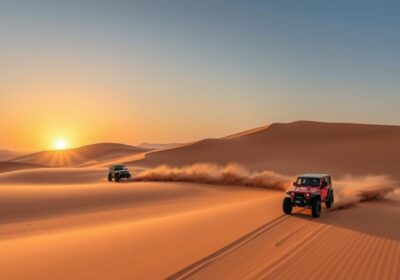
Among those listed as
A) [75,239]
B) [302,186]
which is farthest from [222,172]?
[75,239]

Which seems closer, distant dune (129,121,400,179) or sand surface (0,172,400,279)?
sand surface (0,172,400,279)

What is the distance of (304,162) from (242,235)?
45.7 meters

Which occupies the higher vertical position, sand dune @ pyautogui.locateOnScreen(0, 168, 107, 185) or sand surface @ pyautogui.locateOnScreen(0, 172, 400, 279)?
sand dune @ pyautogui.locateOnScreen(0, 168, 107, 185)

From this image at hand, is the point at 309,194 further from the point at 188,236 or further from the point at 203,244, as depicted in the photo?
the point at 203,244

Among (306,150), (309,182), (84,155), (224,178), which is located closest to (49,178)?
(224,178)

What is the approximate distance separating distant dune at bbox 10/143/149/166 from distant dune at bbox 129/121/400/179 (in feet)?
208

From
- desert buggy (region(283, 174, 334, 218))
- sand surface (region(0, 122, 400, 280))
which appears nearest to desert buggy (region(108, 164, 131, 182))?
sand surface (region(0, 122, 400, 280))

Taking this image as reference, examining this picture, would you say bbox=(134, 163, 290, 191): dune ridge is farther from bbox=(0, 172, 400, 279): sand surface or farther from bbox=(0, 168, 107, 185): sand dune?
bbox=(0, 172, 400, 279): sand surface

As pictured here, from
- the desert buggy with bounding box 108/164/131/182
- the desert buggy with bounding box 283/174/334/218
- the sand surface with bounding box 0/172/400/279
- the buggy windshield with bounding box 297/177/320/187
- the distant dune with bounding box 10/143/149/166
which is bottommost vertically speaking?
the sand surface with bounding box 0/172/400/279

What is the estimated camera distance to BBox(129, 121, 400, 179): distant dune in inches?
1986

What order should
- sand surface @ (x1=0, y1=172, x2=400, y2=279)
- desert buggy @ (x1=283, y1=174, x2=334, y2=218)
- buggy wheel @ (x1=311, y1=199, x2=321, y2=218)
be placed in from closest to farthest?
sand surface @ (x1=0, y1=172, x2=400, y2=279) → buggy wheel @ (x1=311, y1=199, x2=321, y2=218) → desert buggy @ (x1=283, y1=174, x2=334, y2=218)

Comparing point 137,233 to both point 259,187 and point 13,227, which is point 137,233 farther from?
point 259,187

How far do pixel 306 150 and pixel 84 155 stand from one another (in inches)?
4304

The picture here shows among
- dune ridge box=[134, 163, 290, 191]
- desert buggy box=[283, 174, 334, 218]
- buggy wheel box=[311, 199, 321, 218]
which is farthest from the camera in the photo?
dune ridge box=[134, 163, 290, 191]
